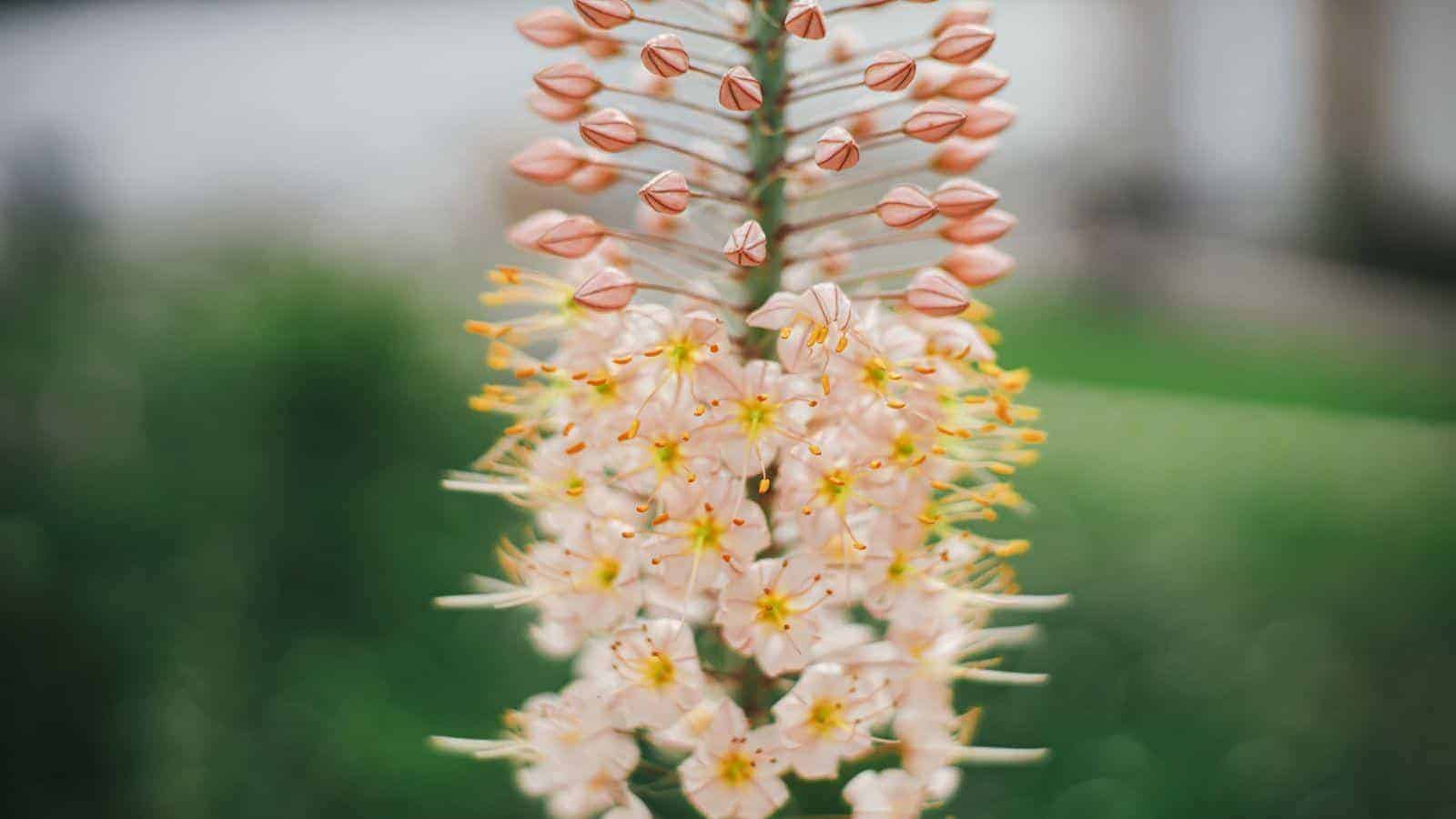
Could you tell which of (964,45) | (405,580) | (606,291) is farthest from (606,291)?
(405,580)

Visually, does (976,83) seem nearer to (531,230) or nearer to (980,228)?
(980,228)

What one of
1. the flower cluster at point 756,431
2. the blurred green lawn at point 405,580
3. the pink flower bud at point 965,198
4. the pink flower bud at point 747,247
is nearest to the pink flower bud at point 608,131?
the flower cluster at point 756,431

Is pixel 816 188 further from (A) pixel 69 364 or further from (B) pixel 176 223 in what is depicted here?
(B) pixel 176 223

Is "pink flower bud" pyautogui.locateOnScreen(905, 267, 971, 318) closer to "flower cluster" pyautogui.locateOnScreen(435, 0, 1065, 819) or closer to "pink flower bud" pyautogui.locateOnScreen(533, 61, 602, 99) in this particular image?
"flower cluster" pyautogui.locateOnScreen(435, 0, 1065, 819)

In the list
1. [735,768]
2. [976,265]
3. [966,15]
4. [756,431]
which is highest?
[966,15]

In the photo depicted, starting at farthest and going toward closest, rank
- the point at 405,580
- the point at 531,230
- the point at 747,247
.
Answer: the point at 405,580 → the point at 531,230 → the point at 747,247

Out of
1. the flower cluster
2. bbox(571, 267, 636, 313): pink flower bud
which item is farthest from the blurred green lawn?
bbox(571, 267, 636, 313): pink flower bud
